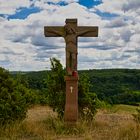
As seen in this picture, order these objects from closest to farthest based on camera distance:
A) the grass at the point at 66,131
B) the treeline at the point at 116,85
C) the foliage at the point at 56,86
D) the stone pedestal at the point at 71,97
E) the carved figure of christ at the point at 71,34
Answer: the grass at the point at 66,131 < the stone pedestal at the point at 71,97 < the carved figure of christ at the point at 71,34 < the foliage at the point at 56,86 < the treeline at the point at 116,85

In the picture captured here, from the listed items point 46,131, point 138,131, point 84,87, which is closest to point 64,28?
point 84,87

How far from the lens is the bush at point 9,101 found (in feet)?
43.0

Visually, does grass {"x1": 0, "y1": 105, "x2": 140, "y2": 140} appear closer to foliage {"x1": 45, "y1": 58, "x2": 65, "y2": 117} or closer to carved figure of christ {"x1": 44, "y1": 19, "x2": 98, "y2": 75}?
foliage {"x1": 45, "y1": 58, "x2": 65, "y2": 117}

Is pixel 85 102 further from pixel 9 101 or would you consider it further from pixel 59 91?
pixel 9 101

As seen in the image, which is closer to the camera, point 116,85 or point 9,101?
point 9,101

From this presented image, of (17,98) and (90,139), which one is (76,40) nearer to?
(17,98)

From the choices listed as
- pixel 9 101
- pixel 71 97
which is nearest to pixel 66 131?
pixel 71 97

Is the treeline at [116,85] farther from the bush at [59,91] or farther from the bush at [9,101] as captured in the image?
the bush at [9,101]

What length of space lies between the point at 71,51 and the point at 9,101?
254cm

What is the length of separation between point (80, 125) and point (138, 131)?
2357mm

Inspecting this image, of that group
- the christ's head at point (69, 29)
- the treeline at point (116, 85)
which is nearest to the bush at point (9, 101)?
the christ's head at point (69, 29)

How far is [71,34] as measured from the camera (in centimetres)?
1396

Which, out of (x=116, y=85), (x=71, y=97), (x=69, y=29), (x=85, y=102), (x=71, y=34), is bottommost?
(x=116, y=85)

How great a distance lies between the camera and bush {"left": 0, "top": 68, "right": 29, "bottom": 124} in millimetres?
13109
